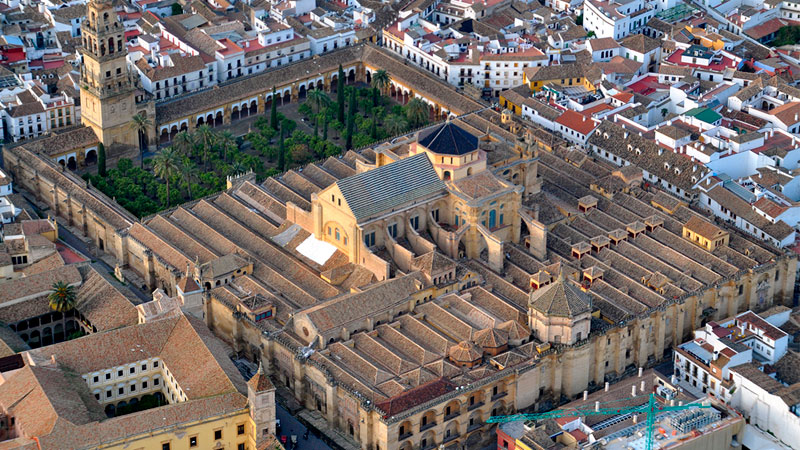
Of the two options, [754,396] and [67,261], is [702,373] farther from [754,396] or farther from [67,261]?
[67,261]

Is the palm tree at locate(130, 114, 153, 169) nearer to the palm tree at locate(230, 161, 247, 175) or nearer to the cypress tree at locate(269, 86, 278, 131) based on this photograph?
the palm tree at locate(230, 161, 247, 175)

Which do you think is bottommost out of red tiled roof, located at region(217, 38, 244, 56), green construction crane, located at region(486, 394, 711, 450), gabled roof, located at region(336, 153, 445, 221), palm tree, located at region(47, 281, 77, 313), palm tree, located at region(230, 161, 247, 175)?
green construction crane, located at region(486, 394, 711, 450)

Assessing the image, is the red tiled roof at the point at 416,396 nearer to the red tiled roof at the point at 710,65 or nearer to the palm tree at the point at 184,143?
the palm tree at the point at 184,143

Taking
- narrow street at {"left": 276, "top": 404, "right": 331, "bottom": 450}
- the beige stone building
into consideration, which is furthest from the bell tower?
narrow street at {"left": 276, "top": 404, "right": 331, "bottom": 450}

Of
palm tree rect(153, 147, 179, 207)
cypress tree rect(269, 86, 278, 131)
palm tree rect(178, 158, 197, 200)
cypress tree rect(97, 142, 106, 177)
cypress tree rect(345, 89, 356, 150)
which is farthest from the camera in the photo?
cypress tree rect(269, 86, 278, 131)

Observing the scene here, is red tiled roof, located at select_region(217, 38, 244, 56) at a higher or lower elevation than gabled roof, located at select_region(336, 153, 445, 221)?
lower

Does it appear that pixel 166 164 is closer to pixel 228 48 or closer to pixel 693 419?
pixel 228 48

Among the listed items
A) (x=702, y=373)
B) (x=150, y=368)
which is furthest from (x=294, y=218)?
(x=702, y=373)
